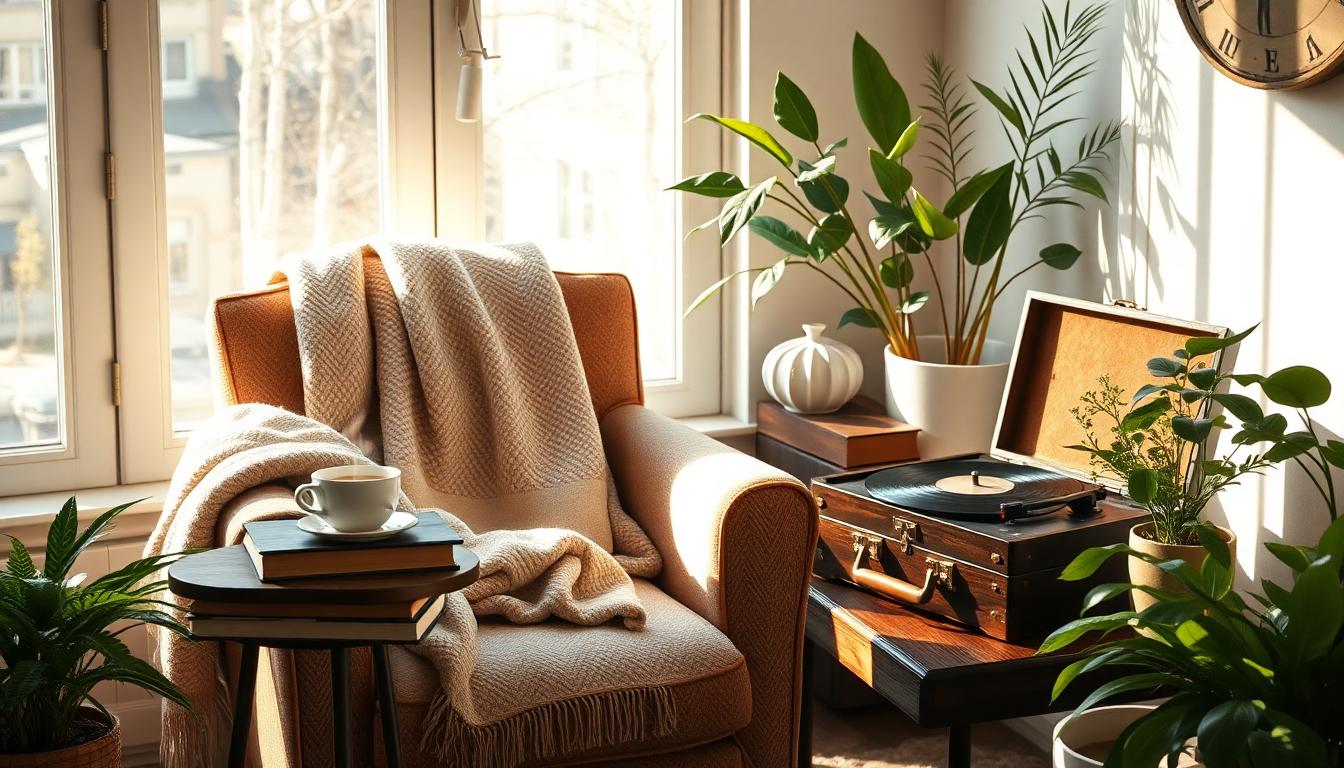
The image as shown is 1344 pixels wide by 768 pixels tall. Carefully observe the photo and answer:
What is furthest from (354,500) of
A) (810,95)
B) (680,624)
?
(810,95)

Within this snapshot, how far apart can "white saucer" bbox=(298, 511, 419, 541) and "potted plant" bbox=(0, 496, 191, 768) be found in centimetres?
19

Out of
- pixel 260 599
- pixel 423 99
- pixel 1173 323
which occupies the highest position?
pixel 423 99

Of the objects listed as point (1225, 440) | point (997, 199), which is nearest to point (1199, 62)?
point (997, 199)

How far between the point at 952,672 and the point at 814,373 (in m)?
1.01

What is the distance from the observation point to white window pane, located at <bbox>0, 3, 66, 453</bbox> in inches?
95.1

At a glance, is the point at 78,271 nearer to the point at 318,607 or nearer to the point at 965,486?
the point at 318,607

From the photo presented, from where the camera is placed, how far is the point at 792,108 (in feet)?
8.31

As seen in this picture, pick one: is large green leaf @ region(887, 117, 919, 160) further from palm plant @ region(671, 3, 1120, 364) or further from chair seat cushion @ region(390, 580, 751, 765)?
chair seat cushion @ region(390, 580, 751, 765)

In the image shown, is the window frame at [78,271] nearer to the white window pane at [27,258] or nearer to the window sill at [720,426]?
the white window pane at [27,258]

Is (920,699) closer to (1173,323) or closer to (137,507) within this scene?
(1173,323)

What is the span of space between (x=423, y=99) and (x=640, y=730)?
1467mm

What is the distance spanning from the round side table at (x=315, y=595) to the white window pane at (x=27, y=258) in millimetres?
1103

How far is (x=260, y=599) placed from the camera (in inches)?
58.6

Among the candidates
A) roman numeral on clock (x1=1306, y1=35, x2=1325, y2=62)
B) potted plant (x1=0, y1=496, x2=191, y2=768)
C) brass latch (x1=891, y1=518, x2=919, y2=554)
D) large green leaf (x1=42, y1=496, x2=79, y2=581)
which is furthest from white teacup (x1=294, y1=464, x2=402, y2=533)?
roman numeral on clock (x1=1306, y1=35, x2=1325, y2=62)
